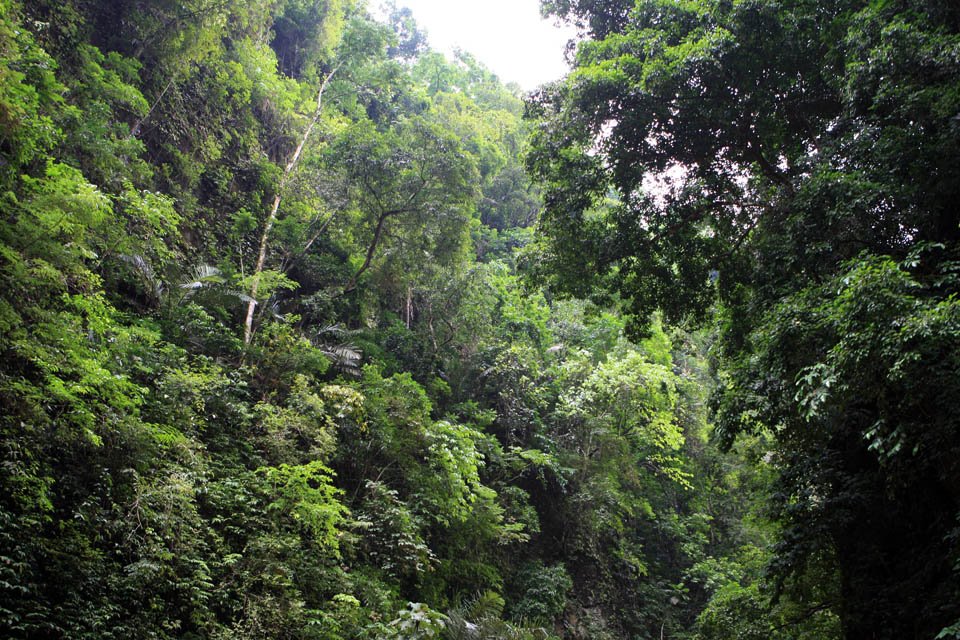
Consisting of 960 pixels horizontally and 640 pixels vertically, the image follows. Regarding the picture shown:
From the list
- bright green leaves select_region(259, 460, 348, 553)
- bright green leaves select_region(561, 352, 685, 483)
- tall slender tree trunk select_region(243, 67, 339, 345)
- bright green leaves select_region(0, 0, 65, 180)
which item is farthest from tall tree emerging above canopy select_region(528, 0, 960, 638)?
bright green leaves select_region(0, 0, 65, 180)

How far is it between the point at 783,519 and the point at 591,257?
3.96 meters

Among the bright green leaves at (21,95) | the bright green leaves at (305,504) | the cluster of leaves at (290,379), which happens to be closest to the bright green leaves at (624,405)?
the cluster of leaves at (290,379)

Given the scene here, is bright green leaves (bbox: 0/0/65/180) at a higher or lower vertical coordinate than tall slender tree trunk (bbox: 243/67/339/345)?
lower

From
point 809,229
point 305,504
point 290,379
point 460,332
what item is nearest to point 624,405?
point 460,332

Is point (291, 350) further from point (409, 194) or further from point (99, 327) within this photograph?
point (409, 194)

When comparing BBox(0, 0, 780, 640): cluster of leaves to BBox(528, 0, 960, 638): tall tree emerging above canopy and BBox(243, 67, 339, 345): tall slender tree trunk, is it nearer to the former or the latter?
BBox(243, 67, 339, 345): tall slender tree trunk

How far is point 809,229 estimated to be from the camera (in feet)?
19.0

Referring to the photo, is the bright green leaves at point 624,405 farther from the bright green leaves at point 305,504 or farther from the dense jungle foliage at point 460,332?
the bright green leaves at point 305,504

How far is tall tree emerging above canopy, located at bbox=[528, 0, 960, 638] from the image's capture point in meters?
4.30

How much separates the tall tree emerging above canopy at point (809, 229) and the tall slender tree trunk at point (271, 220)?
5.19 meters

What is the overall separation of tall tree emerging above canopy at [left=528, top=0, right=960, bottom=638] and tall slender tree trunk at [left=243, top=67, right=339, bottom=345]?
17.0 ft

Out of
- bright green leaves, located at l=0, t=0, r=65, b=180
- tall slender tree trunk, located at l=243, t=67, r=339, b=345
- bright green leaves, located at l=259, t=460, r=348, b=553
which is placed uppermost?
tall slender tree trunk, located at l=243, t=67, r=339, b=345

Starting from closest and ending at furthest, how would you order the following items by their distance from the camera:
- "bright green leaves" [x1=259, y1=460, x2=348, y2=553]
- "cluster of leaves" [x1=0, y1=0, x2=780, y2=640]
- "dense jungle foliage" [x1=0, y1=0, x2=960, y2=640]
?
1. "dense jungle foliage" [x1=0, y1=0, x2=960, y2=640]
2. "cluster of leaves" [x1=0, y1=0, x2=780, y2=640]
3. "bright green leaves" [x1=259, y1=460, x2=348, y2=553]

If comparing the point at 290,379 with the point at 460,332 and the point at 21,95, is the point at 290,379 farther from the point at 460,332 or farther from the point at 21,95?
the point at 460,332
